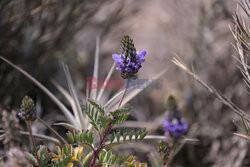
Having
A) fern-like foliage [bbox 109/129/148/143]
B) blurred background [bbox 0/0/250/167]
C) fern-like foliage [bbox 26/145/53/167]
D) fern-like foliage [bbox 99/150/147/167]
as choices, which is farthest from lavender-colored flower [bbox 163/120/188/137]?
blurred background [bbox 0/0/250/167]

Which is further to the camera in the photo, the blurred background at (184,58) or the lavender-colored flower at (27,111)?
the blurred background at (184,58)

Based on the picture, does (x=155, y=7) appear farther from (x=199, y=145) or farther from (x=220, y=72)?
(x=199, y=145)

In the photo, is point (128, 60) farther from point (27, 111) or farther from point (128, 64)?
point (27, 111)

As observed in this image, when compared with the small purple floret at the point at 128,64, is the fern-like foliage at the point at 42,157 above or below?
below

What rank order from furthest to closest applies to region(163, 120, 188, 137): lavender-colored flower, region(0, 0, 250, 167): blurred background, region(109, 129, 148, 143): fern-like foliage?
region(0, 0, 250, 167): blurred background < region(109, 129, 148, 143): fern-like foliage < region(163, 120, 188, 137): lavender-colored flower

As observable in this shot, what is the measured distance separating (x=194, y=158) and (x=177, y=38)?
146 centimetres

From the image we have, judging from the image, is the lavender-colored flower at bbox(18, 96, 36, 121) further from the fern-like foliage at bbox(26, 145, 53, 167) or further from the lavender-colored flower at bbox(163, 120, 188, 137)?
the lavender-colored flower at bbox(163, 120, 188, 137)

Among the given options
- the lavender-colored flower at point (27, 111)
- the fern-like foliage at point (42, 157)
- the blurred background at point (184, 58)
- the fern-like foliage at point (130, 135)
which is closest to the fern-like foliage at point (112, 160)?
the fern-like foliage at point (130, 135)

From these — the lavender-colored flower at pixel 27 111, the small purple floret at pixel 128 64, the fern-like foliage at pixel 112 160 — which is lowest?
the fern-like foliage at pixel 112 160

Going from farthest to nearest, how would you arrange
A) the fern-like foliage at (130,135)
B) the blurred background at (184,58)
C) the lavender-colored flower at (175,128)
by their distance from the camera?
the blurred background at (184,58), the fern-like foliage at (130,135), the lavender-colored flower at (175,128)

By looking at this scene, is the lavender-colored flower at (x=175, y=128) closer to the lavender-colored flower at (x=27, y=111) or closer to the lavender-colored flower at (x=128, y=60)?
the lavender-colored flower at (x=128, y=60)

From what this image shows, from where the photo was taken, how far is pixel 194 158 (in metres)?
2.62

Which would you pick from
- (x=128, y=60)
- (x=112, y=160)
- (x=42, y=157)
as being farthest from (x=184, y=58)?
(x=42, y=157)

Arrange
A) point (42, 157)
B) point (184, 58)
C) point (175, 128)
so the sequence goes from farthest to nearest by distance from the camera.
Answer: point (184, 58) → point (42, 157) → point (175, 128)
